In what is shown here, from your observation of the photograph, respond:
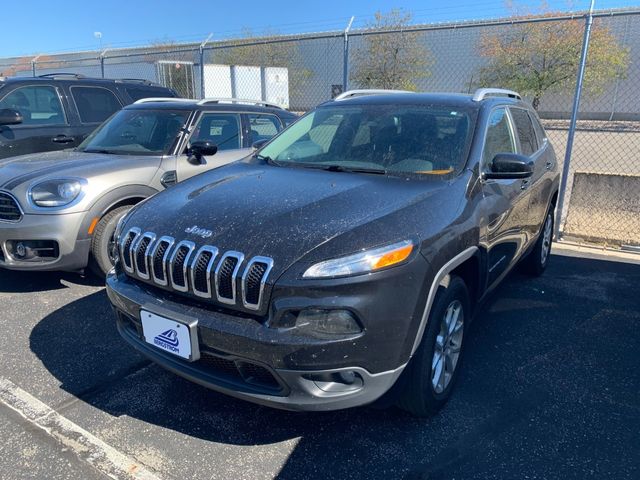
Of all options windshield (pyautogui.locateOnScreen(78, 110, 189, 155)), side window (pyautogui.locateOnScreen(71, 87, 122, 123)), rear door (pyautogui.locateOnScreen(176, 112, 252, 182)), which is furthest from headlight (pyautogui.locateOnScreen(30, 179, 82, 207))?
side window (pyautogui.locateOnScreen(71, 87, 122, 123))

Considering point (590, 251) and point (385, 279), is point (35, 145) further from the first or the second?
point (590, 251)

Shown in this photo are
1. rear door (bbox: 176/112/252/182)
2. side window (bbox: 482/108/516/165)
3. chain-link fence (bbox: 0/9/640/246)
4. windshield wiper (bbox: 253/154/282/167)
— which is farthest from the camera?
chain-link fence (bbox: 0/9/640/246)

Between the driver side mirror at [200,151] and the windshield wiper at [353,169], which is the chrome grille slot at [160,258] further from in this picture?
the driver side mirror at [200,151]

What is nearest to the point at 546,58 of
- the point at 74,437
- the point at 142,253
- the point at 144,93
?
the point at 144,93

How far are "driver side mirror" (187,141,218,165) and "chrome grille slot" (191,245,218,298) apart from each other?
9.04 ft

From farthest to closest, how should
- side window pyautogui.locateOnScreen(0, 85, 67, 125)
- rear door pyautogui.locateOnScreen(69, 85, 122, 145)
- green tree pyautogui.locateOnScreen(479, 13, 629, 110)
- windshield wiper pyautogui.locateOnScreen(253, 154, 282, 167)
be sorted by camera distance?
green tree pyautogui.locateOnScreen(479, 13, 629, 110) < rear door pyautogui.locateOnScreen(69, 85, 122, 145) < side window pyautogui.locateOnScreen(0, 85, 67, 125) < windshield wiper pyautogui.locateOnScreen(253, 154, 282, 167)

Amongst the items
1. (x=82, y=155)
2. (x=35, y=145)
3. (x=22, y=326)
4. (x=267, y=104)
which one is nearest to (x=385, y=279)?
(x=22, y=326)

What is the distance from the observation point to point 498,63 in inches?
1018

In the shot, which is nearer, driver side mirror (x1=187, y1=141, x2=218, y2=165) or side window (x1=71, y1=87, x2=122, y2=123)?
driver side mirror (x1=187, y1=141, x2=218, y2=165)

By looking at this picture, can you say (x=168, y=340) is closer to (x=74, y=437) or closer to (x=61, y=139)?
(x=74, y=437)

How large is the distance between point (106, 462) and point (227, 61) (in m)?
26.7

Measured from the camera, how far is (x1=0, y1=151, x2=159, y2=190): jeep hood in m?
4.21

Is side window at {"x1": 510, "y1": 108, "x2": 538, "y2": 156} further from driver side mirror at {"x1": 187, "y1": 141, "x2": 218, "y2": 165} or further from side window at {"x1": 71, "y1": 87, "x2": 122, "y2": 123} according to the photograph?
side window at {"x1": 71, "y1": 87, "x2": 122, "y2": 123}

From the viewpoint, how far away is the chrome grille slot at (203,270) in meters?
2.29
